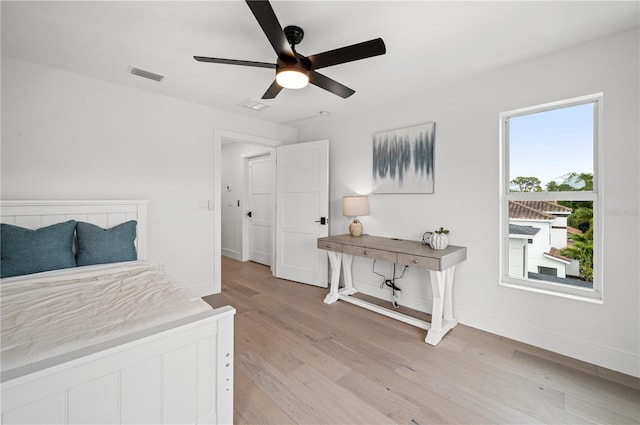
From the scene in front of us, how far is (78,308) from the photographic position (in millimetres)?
1519

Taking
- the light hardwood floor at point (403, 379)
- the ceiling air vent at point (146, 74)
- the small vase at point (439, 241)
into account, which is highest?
the ceiling air vent at point (146, 74)

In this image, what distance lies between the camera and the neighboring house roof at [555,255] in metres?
2.36

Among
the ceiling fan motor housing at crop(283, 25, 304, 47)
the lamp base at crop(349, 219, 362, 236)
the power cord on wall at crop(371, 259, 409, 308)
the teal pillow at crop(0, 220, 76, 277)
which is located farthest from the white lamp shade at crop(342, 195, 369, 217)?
the teal pillow at crop(0, 220, 76, 277)

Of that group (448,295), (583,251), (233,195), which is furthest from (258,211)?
(583,251)

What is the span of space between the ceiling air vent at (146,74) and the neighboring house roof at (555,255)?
3974 millimetres

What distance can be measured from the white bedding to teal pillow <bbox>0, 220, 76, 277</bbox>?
0.10m

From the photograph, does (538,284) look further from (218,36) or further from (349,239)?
(218,36)

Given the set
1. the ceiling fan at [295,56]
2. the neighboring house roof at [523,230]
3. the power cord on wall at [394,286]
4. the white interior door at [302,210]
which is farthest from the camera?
the white interior door at [302,210]

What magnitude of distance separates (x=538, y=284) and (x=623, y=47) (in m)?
1.92

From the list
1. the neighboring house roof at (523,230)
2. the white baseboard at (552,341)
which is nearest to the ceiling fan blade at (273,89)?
the neighboring house roof at (523,230)

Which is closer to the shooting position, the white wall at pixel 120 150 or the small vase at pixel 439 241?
the white wall at pixel 120 150

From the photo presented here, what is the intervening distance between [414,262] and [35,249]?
311 centimetres

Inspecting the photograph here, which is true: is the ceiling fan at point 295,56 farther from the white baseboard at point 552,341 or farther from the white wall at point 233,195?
the white wall at point 233,195

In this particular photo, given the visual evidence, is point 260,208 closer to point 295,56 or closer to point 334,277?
point 334,277
